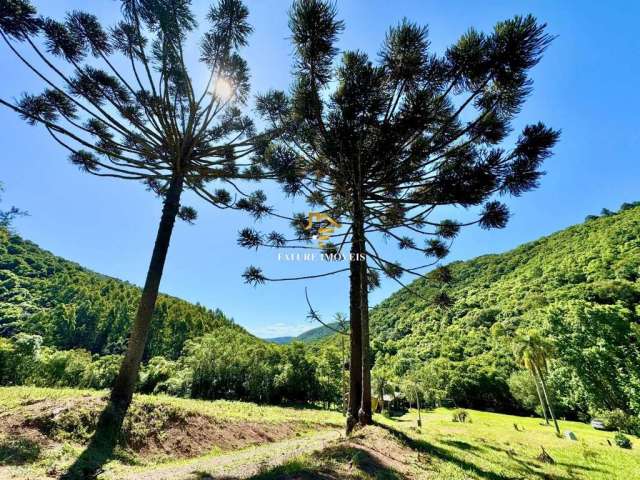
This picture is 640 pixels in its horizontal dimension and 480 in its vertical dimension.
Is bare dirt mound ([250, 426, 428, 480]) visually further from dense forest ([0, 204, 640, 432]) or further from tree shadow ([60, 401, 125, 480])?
dense forest ([0, 204, 640, 432])

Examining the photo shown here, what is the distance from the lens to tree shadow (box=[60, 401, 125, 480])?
484 cm

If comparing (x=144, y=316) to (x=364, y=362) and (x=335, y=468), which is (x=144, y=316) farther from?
(x=335, y=468)

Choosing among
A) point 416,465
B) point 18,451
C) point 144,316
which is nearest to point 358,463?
point 416,465

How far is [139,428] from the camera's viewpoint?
24.0 ft

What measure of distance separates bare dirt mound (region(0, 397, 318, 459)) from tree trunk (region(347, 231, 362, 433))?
5.02 m

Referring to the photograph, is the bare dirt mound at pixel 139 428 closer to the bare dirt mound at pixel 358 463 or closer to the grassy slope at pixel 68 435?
the grassy slope at pixel 68 435

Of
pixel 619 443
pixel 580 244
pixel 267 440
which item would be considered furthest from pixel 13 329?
pixel 580 244

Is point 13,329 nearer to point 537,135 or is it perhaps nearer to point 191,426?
point 191,426

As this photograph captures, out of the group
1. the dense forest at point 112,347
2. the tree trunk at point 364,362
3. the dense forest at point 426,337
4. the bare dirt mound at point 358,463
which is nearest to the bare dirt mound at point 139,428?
the bare dirt mound at point 358,463

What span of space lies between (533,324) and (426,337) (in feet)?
117

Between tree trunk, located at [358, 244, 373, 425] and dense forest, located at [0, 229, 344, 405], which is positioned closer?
tree trunk, located at [358, 244, 373, 425]

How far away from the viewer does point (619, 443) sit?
16047 millimetres

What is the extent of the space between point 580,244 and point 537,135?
88213 mm

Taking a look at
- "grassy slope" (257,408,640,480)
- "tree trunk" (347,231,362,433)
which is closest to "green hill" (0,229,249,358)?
"tree trunk" (347,231,362,433)
